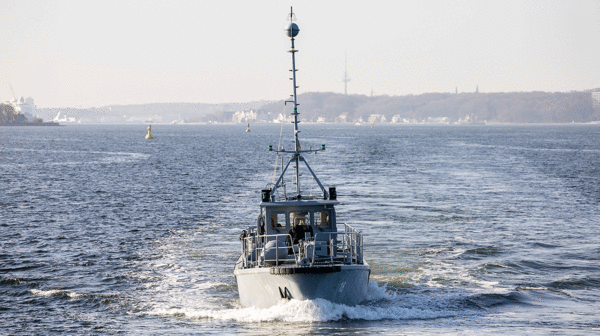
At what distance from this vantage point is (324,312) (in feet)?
67.2

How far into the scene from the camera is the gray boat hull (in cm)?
1984

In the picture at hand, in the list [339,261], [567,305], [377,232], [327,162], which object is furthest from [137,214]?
[327,162]

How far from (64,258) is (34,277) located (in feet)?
12.5

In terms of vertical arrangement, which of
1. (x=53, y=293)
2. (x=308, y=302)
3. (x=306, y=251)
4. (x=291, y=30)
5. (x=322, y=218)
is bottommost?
(x=53, y=293)

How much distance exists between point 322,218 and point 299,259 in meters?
3.32

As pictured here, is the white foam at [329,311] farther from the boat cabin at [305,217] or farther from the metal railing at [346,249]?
the boat cabin at [305,217]

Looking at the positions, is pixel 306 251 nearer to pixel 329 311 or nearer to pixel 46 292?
pixel 329 311

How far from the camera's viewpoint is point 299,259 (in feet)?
67.4

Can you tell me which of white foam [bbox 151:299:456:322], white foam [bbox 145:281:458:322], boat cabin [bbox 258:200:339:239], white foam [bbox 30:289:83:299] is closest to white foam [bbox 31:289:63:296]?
white foam [bbox 30:289:83:299]

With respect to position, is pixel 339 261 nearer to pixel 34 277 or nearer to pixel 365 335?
pixel 365 335

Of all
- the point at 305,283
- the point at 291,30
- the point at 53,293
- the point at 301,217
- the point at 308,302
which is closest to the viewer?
the point at 305,283

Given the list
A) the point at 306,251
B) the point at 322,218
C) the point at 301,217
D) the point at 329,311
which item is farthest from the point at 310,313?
the point at 322,218

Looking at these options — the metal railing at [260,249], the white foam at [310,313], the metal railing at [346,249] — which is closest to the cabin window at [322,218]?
the metal railing at [346,249]

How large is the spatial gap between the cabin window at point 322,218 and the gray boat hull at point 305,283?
109 inches
